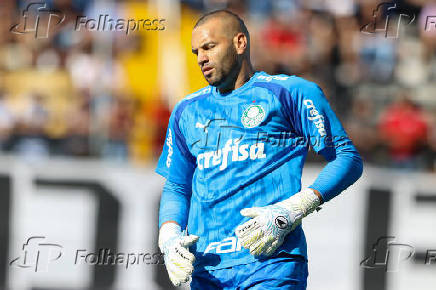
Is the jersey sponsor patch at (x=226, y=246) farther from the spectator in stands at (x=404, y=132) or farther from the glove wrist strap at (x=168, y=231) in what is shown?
the spectator in stands at (x=404, y=132)

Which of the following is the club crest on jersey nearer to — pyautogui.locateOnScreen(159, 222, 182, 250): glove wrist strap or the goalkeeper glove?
the goalkeeper glove

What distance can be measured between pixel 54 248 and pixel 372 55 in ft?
18.2

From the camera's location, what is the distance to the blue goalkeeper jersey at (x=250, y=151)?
4578 mm

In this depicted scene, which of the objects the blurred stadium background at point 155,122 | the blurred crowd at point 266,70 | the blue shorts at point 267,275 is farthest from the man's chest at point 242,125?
the blurred crowd at point 266,70

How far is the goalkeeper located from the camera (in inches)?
176

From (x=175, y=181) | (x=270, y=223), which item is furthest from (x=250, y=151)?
(x=175, y=181)

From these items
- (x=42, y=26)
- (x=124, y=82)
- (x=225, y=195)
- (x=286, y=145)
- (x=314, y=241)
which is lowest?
(x=314, y=241)

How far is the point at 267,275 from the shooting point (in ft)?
14.6

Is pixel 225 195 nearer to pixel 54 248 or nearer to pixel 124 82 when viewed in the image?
pixel 54 248

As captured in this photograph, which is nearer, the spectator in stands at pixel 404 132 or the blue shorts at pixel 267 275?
the blue shorts at pixel 267 275

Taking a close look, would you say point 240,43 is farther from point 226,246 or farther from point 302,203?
point 226,246

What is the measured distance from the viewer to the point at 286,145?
466cm

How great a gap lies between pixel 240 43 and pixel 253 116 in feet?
1.54

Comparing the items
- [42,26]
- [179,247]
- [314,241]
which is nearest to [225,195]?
[179,247]
